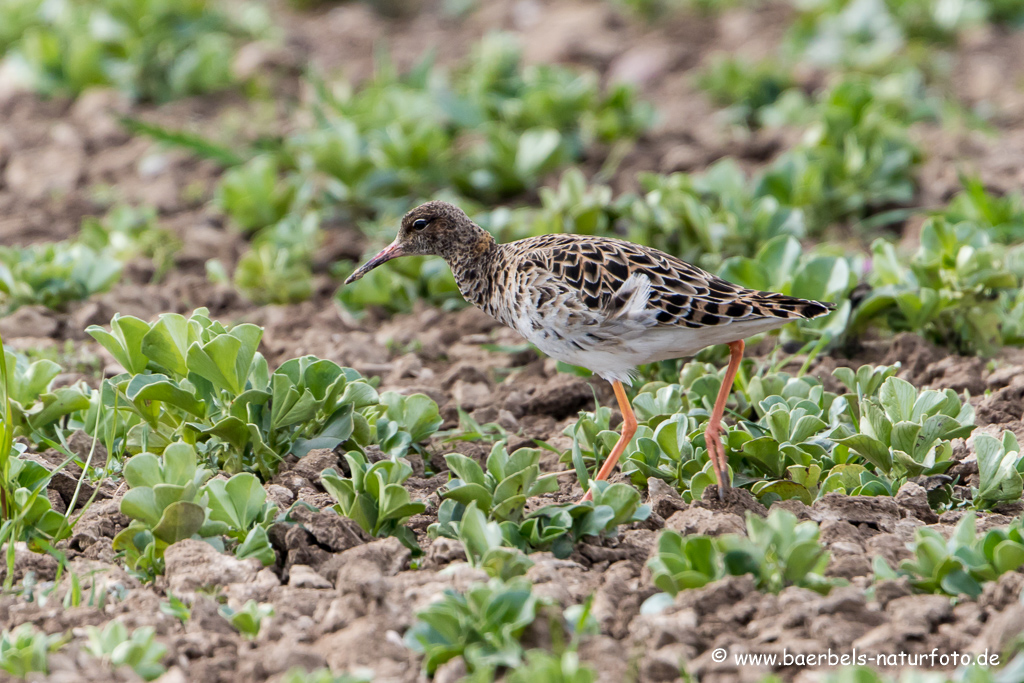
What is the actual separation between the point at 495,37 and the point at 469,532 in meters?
7.23

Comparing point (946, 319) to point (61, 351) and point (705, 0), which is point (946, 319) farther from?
point (705, 0)

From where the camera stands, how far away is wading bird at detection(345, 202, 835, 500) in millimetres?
4602

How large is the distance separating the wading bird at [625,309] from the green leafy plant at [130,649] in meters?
1.73

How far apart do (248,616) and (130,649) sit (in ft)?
1.25

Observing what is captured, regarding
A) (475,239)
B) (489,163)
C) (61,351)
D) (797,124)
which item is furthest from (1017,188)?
(61,351)

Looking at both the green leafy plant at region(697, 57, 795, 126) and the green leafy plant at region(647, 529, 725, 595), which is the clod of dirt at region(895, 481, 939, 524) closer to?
the green leafy plant at region(647, 529, 725, 595)

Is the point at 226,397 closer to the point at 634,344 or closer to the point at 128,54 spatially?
the point at 634,344

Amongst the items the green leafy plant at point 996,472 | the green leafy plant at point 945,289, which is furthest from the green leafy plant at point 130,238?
the green leafy plant at point 996,472

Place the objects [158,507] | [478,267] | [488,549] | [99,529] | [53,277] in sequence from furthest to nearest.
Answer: [53,277] → [478,267] → [99,529] → [158,507] → [488,549]

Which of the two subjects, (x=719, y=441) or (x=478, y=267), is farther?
(x=478, y=267)

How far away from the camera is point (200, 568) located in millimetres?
3912

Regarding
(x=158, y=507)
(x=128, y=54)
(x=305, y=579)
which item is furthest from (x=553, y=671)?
(x=128, y=54)

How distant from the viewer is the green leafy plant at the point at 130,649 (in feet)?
11.2

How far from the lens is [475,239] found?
557 cm
